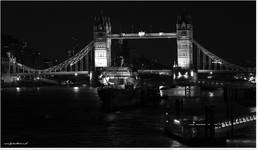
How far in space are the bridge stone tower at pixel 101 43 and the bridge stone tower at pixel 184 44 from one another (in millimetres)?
6466

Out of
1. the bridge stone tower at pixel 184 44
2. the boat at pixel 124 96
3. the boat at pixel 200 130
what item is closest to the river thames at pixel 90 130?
the boat at pixel 200 130

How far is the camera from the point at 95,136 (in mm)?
20594

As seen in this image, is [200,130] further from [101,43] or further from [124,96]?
[101,43]

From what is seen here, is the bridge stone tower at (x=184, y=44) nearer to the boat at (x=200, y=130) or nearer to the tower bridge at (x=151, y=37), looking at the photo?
the tower bridge at (x=151, y=37)

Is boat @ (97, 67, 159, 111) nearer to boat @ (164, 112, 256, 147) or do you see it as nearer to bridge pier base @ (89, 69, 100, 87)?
boat @ (164, 112, 256, 147)

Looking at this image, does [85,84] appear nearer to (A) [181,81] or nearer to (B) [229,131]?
(A) [181,81]

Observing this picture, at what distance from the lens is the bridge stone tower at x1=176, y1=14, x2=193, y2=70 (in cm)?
6475

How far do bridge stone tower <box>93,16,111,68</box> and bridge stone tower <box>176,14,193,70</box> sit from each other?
255 inches

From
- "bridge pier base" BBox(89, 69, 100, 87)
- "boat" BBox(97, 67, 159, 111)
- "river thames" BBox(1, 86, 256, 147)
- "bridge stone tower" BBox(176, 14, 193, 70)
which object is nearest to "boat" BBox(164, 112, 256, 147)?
"river thames" BBox(1, 86, 256, 147)

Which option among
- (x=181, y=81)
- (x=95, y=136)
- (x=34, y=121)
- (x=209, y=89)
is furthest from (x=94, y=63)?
(x=95, y=136)

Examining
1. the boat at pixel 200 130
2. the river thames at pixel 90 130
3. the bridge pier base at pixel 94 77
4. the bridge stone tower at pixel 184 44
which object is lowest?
the river thames at pixel 90 130

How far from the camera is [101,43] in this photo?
218 ft

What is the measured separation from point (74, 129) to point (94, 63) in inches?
1684

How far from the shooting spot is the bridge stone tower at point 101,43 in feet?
214
